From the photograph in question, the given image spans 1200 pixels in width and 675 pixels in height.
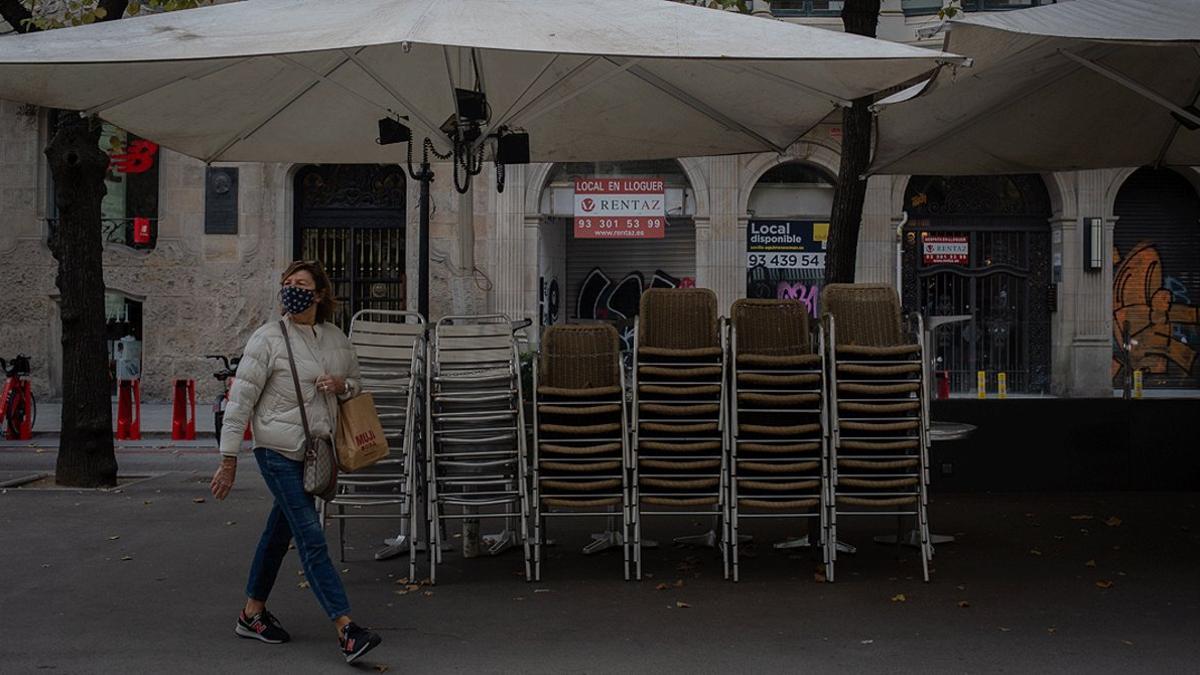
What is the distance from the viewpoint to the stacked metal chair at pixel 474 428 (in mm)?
7215

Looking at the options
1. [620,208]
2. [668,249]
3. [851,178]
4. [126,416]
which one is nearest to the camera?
[851,178]

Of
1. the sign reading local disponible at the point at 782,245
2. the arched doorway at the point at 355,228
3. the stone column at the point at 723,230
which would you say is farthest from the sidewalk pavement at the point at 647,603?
the sign reading local disponible at the point at 782,245

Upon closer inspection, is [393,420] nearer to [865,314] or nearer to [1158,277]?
[865,314]

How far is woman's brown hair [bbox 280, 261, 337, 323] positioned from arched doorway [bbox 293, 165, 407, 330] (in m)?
17.5

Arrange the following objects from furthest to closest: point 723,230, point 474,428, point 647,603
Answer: point 723,230 → point 474,428 → point 647,603

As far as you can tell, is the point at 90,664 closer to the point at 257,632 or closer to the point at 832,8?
the point at 257,632

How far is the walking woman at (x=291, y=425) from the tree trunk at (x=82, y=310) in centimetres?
602

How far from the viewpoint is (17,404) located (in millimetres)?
17188

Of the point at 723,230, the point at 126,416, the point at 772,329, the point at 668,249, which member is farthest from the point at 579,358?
the point at 668,249

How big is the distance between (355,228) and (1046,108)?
16.9m

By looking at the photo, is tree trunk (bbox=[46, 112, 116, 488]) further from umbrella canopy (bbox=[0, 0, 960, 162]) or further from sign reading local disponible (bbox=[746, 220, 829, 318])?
sign reading local disponible (bbox=[746, 220, 829, 318])

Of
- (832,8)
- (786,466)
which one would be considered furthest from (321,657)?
(832,8)

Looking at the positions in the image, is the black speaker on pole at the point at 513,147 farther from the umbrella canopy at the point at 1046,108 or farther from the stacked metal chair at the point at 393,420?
the umbrella canopy at the point at 1046,108

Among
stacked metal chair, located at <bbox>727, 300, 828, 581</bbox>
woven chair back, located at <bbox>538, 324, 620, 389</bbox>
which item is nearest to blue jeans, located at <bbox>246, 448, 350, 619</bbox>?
woven chair back, located at <bbox>538, 324, 620, 389</bbox>
